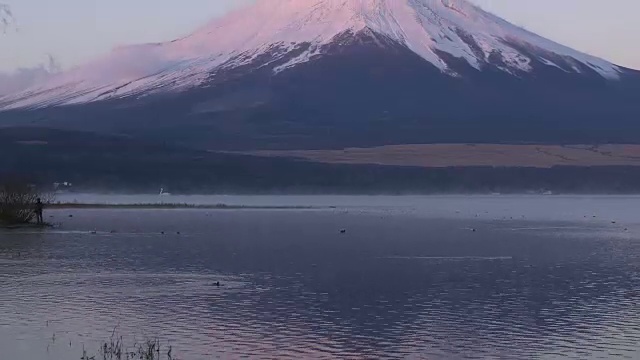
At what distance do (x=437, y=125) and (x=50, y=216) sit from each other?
371 ft

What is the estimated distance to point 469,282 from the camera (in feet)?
126

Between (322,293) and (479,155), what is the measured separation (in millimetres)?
121973

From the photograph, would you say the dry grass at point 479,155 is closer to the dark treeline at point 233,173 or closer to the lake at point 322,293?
the dark treeline at point 233,173

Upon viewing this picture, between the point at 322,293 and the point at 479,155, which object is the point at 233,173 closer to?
the point at 479,155

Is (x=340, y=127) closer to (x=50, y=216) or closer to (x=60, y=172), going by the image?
(x=60, y=172)

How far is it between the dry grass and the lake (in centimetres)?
8510

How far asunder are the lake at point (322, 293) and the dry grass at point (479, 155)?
279 ft

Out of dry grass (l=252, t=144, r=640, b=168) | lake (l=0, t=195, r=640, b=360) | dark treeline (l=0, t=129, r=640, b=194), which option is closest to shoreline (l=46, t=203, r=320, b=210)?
dark treeline (l=0, t=129, r=640, b=194)

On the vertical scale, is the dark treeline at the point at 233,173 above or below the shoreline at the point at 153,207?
above

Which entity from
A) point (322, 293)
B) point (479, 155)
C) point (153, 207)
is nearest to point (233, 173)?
point (479, 155)

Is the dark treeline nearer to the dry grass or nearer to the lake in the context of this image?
the dry grass

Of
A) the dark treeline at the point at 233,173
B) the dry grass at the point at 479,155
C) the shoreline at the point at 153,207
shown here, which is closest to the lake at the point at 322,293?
the shoreline at the point at 153,207

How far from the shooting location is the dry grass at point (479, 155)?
150250mm

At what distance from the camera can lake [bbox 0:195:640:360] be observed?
26484mm
